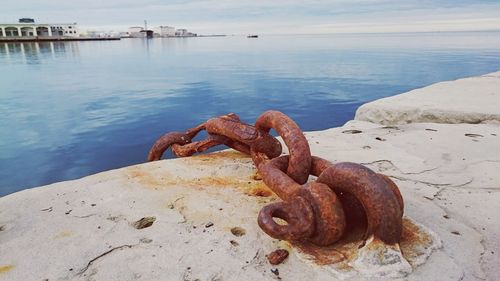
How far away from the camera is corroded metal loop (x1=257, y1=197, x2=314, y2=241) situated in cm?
177

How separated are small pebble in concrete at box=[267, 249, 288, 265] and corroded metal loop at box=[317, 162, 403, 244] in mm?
412

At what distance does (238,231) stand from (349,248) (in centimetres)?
59

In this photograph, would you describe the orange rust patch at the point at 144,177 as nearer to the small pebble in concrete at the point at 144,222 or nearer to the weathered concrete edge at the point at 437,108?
the small pebble in concrete at the point at 144,222

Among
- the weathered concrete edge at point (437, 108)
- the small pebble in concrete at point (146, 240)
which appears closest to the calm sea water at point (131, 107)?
the weathered concrete edge at point (437, 108)

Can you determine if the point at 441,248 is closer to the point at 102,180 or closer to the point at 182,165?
the point at 182,165

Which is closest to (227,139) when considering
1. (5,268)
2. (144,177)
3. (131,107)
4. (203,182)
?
(203,182)

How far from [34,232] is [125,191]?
0.61 metres

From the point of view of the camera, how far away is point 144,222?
7.08 feet

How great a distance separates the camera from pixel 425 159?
3.21 meters

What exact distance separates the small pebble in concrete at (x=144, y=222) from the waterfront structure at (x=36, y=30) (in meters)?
85.6

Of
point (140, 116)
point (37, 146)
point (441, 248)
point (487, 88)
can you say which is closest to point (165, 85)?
point (140, 116)

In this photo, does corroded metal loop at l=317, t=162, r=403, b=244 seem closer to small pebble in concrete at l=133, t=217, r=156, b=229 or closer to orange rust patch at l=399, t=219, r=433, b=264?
orange rust patch at l=399, t=219, r=433, b=264

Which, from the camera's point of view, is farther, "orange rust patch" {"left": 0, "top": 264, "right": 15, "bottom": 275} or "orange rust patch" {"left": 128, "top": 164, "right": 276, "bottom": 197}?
"orange rust patch" {"left": 128, "top": 164, "right": 276, "bottom": 197}

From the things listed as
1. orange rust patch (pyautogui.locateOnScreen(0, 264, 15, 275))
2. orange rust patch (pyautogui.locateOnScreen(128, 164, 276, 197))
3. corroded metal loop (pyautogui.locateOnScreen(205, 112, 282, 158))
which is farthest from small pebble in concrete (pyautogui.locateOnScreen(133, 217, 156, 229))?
corroded metal loop (pyautogui.locateOnScreen(205, 112, 282, 158))
